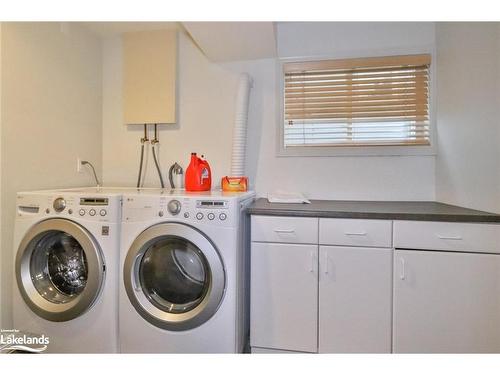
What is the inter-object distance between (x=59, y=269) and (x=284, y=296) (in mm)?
1395

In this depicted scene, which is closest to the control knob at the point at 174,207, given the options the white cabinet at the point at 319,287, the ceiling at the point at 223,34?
the white cabinet at the point at 319,287

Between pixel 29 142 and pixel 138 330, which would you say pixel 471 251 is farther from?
pixel 29 142

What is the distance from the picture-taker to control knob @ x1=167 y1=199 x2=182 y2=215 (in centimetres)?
147

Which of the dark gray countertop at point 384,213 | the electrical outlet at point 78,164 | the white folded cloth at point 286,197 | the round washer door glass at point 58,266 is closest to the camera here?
the dark gray countertop at point 384,213

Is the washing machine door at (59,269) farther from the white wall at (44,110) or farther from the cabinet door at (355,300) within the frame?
the cabinet door at (355,300)

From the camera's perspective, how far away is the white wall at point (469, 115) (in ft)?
4.67

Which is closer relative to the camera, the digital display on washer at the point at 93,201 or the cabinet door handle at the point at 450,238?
the cabinet door handle at the point at 450,238

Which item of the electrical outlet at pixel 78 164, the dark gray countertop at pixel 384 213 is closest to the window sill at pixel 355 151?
the dark gray countertop at pixel 384 213

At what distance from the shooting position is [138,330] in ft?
4.91

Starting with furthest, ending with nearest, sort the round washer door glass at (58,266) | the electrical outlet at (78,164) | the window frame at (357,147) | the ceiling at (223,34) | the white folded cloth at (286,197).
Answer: the electrical outlet at (78,164) < the window frame at (357,147) < the white folded cloth at (286,197) < the ceiling at (223,34) < the round washer door glass at (58,266)

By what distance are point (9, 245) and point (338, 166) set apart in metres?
2.32

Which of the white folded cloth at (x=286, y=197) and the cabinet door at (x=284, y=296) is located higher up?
the white folded cloth at (x=286, y=197)

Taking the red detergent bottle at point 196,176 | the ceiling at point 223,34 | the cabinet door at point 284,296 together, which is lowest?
the cabinet door at point 284,296

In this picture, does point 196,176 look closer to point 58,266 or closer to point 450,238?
point 58,266
